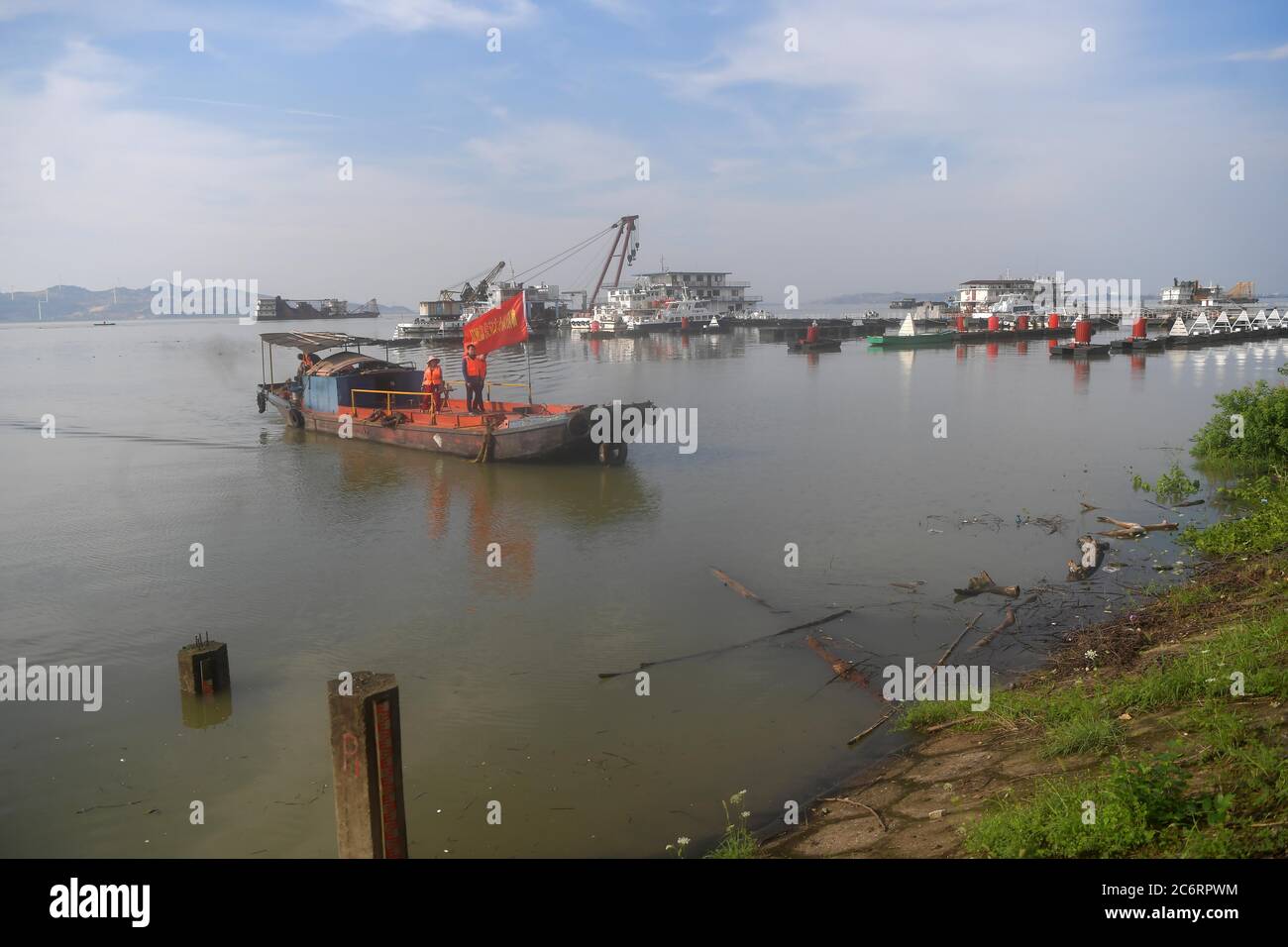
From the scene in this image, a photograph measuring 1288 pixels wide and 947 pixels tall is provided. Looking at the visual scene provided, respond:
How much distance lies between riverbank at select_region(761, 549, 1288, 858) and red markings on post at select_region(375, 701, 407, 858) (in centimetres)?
228

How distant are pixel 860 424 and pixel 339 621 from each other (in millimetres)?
18352

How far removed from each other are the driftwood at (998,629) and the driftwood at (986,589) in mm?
521

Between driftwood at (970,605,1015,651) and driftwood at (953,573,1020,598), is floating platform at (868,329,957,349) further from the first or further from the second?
driftwood at (970,605,1015,651)

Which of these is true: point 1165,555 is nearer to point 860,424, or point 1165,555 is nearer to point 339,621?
point 339,621

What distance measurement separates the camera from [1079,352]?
45469mm

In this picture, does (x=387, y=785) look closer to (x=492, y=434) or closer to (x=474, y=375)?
(x=492, y=434)

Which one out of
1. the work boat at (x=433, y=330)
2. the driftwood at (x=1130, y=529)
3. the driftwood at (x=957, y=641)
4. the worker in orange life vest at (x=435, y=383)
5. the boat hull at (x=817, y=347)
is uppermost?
the work boat at (x=433, y=330)

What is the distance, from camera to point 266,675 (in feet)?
29.2

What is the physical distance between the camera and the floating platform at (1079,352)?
4547 centimetres

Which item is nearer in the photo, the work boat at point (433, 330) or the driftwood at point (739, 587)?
the driftwood at point (739, 587)

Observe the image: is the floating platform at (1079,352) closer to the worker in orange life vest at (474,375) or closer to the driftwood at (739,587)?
the worker in orange life vest at (474,375)

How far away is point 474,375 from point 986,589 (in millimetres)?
12394

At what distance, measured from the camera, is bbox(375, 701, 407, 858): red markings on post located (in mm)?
4410

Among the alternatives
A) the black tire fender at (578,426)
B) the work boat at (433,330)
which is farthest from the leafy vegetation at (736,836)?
the work boat at (433,330)
